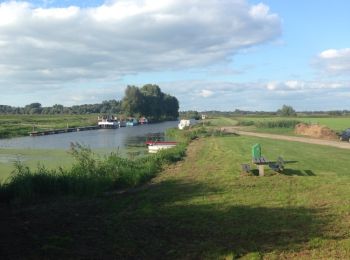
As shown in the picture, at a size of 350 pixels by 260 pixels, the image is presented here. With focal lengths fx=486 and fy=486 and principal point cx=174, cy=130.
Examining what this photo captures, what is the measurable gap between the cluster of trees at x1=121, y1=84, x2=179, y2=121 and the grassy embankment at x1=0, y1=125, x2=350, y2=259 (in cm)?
10895

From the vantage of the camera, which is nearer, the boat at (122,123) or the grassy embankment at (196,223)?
the grassy embankment at (196,223)

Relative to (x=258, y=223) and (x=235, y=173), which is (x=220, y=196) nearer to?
(x=258, y=223)

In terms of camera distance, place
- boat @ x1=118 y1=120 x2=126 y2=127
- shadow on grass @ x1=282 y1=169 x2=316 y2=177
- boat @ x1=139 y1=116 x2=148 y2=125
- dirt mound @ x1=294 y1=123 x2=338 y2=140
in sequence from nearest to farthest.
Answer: shadow on grass @ x1=282 y1=169 x2=316 y2=177 → dirt mound @ x1=294 y1=123 x2=338 y2=140 → boat @ x1=118 y1=120 x2=126 y2=127 → boat @ x1=139 y1=116 x2=148 y2=125

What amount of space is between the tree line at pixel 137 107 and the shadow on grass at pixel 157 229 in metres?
111

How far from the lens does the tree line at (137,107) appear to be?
407 feet

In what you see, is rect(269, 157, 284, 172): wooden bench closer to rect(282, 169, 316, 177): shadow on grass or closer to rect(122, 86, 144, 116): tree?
rect(282, 169, 316, 177): shadow on grass

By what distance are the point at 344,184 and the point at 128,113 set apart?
114572 millimetres

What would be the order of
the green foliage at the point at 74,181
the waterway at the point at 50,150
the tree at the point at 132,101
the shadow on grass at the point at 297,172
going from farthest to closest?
the tree at the point at 132,101
the waterway at the point at 50,150
the shadow on grass at the point at 297,172
the green foliage at the point at 74,181

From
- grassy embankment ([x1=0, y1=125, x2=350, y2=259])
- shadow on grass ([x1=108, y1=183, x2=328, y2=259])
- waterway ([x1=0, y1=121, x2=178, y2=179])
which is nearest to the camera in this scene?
grassy embankment ([x1=0, y1=125, x2=350, y2=259])

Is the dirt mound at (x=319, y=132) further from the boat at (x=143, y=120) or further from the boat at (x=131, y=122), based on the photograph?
the boat at (x=143, y=120)

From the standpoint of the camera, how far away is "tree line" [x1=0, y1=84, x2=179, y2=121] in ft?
407

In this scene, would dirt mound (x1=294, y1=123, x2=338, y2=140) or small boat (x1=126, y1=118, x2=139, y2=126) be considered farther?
small boat (x1=126, y1=118, x2=139, y2=126)

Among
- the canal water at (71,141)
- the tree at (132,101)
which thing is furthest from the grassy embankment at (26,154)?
the tree at (132,101)

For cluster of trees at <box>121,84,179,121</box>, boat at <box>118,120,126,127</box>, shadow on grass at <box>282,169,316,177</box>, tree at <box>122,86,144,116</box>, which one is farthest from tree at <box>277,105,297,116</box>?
shadow on grass at <box>282,169,316,177</box>
